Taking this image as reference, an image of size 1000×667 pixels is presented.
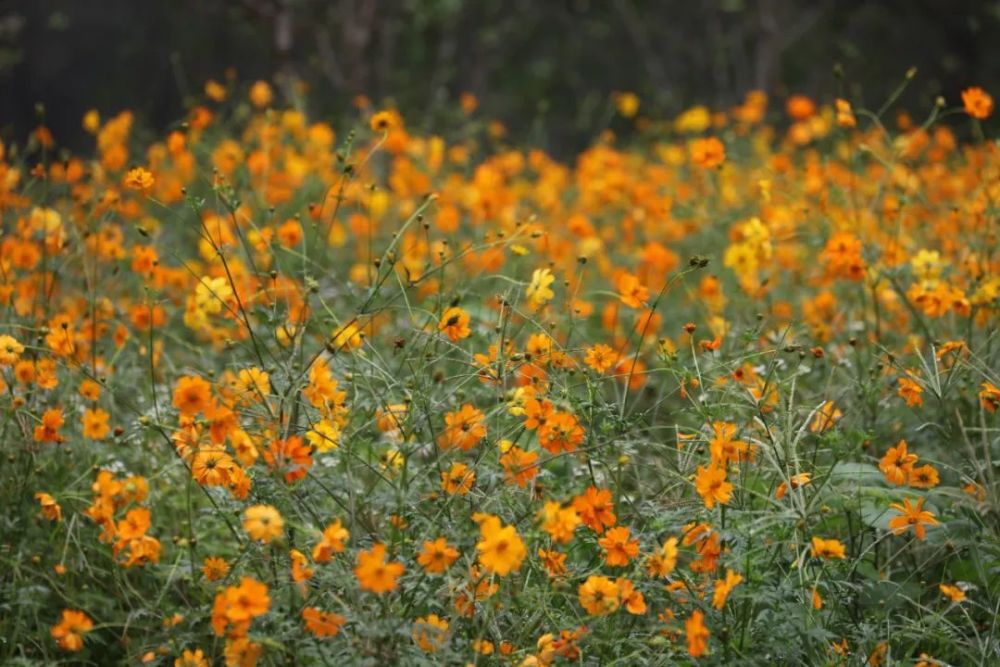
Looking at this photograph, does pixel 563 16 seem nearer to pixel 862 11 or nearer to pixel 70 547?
pixel 862 11

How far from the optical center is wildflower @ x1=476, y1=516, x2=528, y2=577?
64.4 inches

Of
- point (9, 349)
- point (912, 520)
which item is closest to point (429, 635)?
point (912, 520)

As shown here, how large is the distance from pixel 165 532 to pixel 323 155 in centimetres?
323

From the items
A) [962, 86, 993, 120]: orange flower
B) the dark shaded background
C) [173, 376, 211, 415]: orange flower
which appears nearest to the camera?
[173, 376, 211, 415]: orange flower

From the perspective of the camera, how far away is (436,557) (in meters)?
1.69

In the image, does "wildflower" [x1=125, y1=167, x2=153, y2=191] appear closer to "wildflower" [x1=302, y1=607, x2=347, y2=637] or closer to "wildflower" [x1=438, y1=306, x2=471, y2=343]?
"wildflower" [x1=438, y1=306, x2=471, y2=343]

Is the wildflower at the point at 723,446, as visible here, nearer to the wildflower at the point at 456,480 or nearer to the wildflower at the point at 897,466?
the wildflower at the point at 897,466

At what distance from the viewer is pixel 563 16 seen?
533 inches

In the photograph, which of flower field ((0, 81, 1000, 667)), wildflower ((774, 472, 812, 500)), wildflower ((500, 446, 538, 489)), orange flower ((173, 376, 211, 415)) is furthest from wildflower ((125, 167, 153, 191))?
wildflower ((774, 472, 812, 500))

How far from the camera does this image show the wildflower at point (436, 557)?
168 cm

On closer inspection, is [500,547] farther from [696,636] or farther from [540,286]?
[540,286]

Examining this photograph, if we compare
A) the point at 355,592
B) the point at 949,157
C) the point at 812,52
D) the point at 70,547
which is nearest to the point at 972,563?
the point at 355,592

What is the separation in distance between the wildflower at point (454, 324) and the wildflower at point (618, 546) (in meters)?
0.43

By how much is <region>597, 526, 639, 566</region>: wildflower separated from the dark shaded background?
19.6 ft
